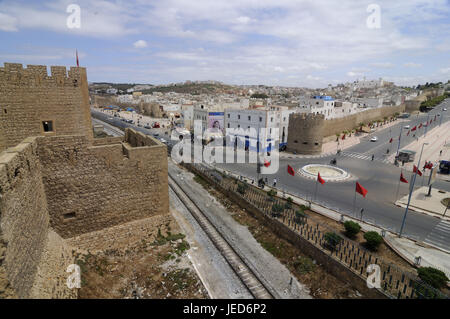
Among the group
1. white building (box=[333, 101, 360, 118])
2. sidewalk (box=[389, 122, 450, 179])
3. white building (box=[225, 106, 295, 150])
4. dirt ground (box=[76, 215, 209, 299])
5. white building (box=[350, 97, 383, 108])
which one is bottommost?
dirt ground (box=[76, 215, 209, 299])

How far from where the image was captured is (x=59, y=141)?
958cm

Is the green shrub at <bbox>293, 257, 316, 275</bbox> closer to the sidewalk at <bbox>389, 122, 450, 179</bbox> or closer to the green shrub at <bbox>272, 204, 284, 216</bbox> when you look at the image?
the green shrub at <bbox>272, 204, 284, 216</bbox>

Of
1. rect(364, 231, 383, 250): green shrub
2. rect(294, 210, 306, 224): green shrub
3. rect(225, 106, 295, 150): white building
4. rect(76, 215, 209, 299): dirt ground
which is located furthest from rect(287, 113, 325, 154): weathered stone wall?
rect(76, 215, 209, 299): dirt ground

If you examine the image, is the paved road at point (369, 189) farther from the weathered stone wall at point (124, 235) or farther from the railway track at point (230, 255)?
the weathered stone wall at point (124, 235)

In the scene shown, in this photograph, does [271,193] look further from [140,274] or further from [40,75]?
[40,75]

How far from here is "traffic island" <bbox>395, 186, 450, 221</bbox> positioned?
17406 mm

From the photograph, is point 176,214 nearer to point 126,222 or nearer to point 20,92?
point 126,222

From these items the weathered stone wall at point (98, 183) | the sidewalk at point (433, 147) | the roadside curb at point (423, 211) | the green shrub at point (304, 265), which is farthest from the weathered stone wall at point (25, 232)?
the sidewalk at point (433, 147)

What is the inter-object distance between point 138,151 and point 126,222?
11.6ft

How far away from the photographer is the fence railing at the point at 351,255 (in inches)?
376

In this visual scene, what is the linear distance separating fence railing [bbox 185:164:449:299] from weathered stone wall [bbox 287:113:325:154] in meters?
18.6

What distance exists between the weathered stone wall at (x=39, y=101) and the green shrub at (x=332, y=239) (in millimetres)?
13826

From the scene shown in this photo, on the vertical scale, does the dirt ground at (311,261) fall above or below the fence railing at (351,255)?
below

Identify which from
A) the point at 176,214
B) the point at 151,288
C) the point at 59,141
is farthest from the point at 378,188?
the point at 59,141
